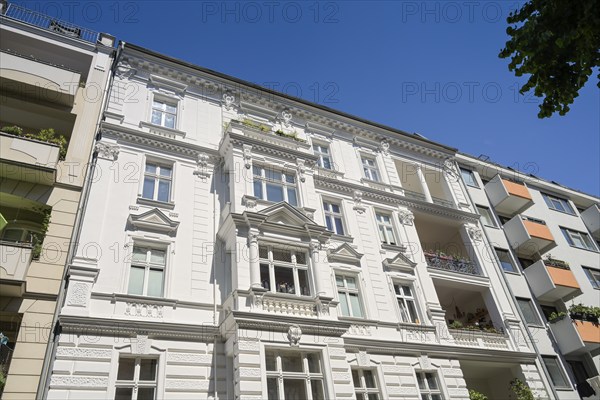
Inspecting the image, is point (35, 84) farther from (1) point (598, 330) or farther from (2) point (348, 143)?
(1) point (598, 330)

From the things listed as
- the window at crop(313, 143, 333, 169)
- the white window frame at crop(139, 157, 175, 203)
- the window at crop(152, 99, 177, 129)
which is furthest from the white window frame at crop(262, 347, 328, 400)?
the window at crop(152, 99, 177, 129)

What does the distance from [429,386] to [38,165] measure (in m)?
15.3

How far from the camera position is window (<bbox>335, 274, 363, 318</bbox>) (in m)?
16.3

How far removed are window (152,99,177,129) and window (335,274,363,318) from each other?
9.38m

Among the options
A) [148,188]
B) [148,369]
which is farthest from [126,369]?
[148,188]

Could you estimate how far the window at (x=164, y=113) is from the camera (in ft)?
59.0

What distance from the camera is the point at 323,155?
21.4 m

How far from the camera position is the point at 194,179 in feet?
54.9

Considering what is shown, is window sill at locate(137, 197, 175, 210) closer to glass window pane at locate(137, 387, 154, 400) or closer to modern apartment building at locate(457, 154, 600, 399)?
glass window pane at locate(137, 387, 154, 400)

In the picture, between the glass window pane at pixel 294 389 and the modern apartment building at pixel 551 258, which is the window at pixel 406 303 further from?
the modern apartment building at pixel 551 258

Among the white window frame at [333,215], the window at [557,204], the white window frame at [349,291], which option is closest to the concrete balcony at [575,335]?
the window at [557,204]

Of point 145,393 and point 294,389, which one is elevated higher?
point 145,393

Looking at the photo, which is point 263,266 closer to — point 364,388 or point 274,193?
point 274,193

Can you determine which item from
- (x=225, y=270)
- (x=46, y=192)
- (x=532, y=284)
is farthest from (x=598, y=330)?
(x=46, y=192)
